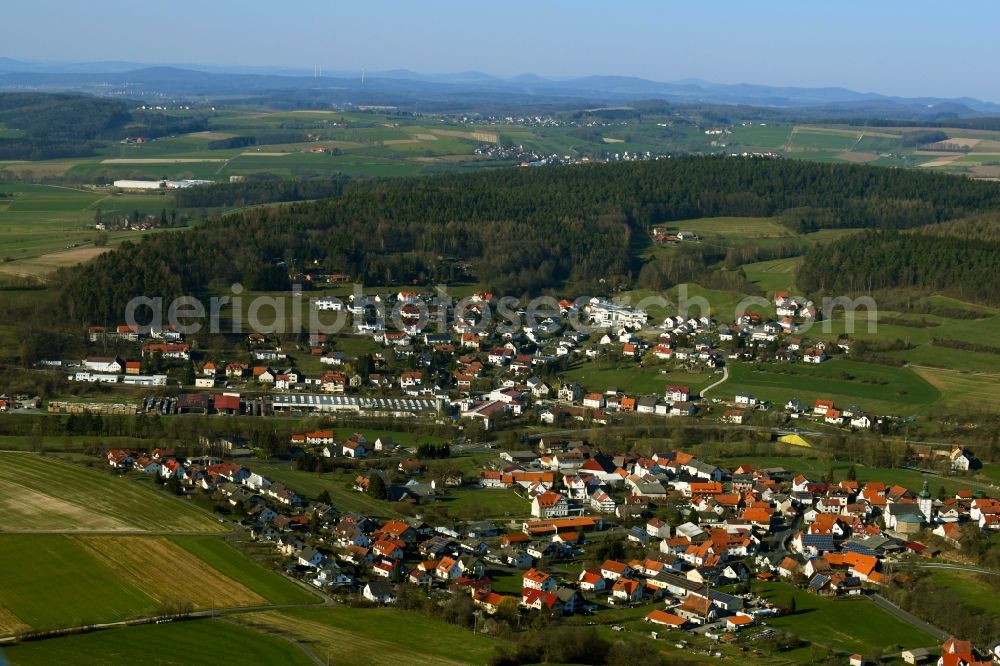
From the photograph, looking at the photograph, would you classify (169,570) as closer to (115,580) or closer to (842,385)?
(115,580)

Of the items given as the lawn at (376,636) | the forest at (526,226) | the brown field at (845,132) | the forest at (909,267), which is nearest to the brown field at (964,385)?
the forest at (909,267)

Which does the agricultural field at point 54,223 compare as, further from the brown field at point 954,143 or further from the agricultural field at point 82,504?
the brown field at point 954,143

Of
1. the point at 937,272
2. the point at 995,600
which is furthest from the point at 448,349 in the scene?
the point at 995,600

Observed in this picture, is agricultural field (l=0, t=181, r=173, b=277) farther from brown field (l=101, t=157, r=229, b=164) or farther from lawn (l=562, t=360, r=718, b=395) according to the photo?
lawn (l=562, t=360, r=718, b=395)

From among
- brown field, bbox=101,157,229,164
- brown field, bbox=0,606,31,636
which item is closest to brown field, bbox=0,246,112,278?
brown field, bbox=0,606,31,636

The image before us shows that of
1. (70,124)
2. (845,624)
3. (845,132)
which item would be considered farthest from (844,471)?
(845,132)

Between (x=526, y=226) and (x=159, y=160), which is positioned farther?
(x=159, y=160)
